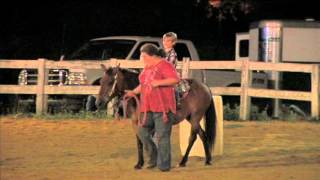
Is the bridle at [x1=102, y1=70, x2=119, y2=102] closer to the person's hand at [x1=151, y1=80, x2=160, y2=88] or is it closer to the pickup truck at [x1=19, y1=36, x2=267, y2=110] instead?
the person's hand at [x1=151, y1=80, x2=160, y2=88]

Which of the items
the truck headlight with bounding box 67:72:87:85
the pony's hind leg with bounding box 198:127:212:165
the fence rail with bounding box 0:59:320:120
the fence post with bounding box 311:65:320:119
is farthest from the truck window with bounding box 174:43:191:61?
the pony's hind leg with bounding box 198:127:212:165

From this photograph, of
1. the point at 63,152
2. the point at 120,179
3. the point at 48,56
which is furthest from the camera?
the point at 48,56

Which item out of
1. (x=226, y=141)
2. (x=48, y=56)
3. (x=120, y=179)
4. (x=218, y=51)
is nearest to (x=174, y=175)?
(x=120, y=179)

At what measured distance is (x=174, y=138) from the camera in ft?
46.6

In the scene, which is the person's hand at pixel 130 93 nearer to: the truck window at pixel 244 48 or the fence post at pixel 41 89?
the fence post at pixel 41 89

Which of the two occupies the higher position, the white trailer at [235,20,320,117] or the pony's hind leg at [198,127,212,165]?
the white trailer at [235,20,320,117]

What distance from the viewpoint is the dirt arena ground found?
397 inches

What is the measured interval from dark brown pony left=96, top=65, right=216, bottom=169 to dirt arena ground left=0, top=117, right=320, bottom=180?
0.34 m

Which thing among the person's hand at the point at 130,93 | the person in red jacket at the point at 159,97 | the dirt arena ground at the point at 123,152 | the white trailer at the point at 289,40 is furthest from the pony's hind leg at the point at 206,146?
the white trailer at the point at 289,40

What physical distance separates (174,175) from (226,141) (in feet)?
13.0

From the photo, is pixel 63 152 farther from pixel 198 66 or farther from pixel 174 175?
pixel 198 66

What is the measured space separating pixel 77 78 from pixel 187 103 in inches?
327

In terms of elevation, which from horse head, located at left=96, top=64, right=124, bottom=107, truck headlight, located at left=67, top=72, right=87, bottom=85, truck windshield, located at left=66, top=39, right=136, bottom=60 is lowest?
truck headlight, located at left=67, top=72, right=87, bottom=85

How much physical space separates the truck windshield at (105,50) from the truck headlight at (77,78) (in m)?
0.88
